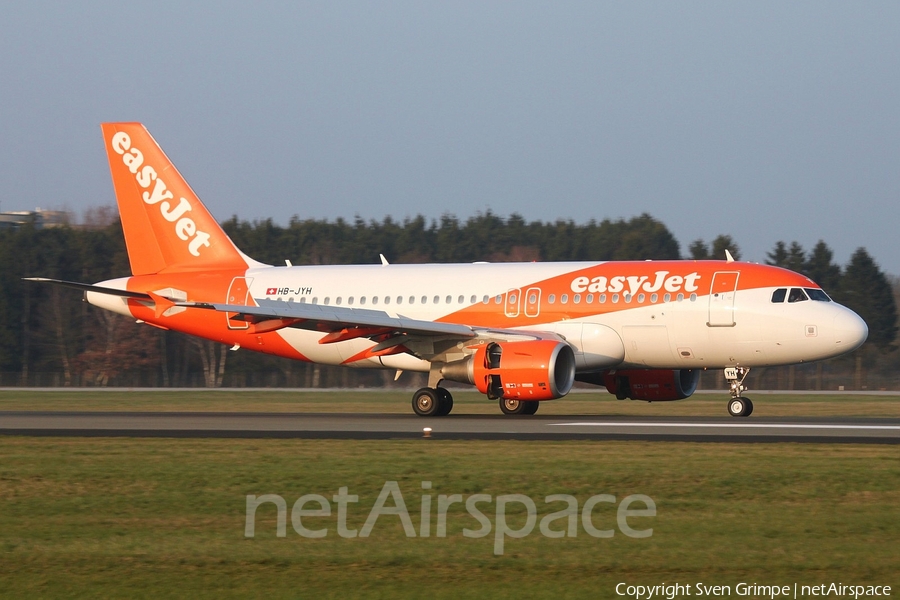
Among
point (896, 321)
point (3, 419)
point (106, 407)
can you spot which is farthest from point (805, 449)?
point (896, 321)

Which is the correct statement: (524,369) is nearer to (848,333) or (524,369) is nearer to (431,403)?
(431,403)

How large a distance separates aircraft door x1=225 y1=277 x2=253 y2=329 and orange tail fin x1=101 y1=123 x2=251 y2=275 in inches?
35.0

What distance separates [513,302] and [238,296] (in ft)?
27.8

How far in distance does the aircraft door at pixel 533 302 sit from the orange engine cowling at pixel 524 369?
6.64ft

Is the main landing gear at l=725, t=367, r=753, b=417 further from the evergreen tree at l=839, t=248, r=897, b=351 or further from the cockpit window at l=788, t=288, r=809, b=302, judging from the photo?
the evergreen tree at l=839, t=248, r=897, b=351

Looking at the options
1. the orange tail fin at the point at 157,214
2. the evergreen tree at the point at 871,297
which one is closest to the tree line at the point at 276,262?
the evergreen tree at the point at 871,297

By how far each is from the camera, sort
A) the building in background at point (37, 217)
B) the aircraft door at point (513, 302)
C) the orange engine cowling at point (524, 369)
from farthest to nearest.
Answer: the building in background at point (37, 217) < the aircraft door at point (513, 302) < the orange engine cowling at point (524, 369)

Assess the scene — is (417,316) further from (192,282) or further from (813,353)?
(813,353)

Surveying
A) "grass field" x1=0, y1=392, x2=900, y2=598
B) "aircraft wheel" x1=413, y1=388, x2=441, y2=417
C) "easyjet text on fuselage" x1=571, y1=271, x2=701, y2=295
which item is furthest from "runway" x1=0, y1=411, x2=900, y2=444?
"easyjet text on fuselage" x1=571, y1=271, x2=701, y2=295

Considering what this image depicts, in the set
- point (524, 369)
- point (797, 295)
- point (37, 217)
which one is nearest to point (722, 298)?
point (797, 295)

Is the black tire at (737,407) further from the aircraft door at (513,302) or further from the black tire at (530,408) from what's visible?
the aircraft door at (513,302)

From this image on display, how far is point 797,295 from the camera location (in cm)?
2700

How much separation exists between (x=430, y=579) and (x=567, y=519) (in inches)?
104

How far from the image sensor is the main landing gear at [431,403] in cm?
2848
